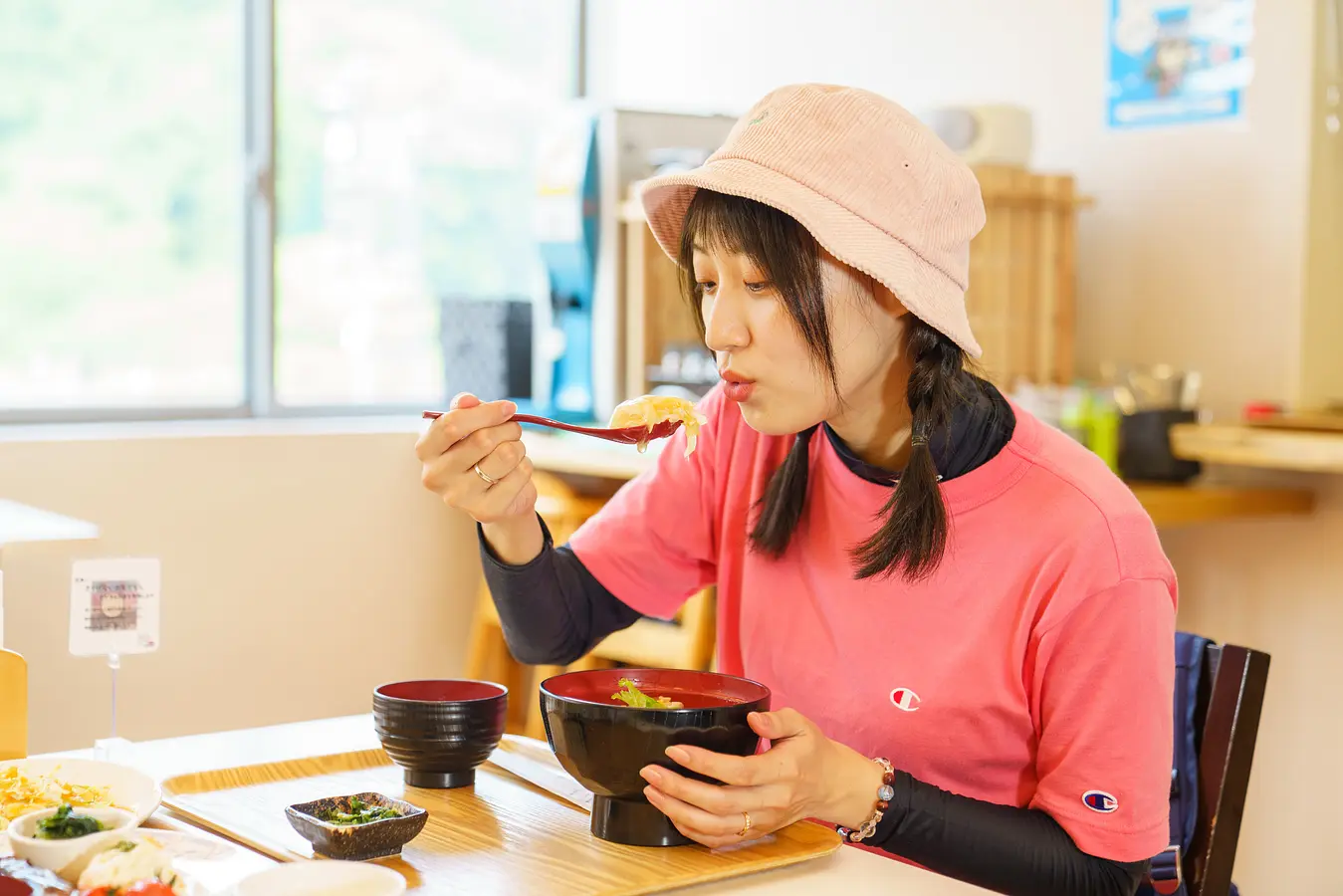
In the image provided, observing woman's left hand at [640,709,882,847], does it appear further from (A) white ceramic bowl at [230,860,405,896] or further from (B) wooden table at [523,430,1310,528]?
(B) wooden table at [523,430,1310,528]

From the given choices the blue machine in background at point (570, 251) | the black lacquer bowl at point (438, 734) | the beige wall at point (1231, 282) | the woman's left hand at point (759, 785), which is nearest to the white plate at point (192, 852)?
the black lacquer bowl at point (438, 734)

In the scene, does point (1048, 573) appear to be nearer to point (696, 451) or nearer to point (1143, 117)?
point (696, 451)

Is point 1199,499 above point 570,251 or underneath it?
underneath

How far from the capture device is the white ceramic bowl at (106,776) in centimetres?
108

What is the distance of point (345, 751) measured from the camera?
1280 millimetres

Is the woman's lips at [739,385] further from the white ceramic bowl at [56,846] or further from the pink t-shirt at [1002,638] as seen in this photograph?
the white ceramic bowl at [56,846]

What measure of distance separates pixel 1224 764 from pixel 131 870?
0.98 m

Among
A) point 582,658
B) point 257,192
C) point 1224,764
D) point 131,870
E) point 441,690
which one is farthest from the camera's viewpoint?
point 257,192

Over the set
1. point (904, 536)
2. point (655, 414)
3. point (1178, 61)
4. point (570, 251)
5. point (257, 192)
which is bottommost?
point (904, 536)

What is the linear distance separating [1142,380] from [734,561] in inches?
48.5

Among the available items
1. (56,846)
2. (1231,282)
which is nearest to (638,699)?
(56,846)

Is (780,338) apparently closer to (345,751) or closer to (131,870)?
(345,751)

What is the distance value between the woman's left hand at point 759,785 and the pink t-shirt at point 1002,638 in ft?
0.70

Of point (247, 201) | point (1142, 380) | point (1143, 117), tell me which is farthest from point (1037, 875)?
A: point (247, 201)
